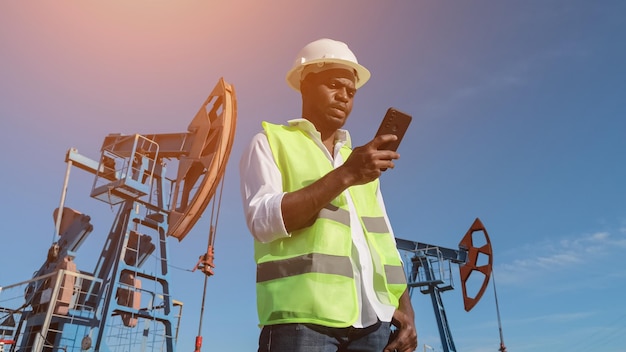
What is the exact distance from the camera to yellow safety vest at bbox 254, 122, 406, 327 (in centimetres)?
175

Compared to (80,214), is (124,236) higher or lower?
lower

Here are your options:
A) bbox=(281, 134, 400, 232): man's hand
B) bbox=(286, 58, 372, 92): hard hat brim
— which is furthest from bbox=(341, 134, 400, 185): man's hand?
bbox=(286, 58, 372, 92): hard hat brim

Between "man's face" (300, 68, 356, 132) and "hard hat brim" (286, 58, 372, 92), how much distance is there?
4cm

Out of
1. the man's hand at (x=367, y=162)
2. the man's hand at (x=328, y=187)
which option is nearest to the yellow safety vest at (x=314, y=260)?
the man's hand at (x=328, y=187)

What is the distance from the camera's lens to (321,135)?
7.71ft

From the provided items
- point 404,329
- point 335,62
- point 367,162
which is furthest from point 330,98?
point 404,329

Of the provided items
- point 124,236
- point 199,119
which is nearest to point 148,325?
point 124,236

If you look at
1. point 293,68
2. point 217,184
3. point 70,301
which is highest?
point 217,184

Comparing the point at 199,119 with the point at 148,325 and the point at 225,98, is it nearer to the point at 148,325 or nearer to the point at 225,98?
the point at 225,98

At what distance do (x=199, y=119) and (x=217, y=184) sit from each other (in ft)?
10.5

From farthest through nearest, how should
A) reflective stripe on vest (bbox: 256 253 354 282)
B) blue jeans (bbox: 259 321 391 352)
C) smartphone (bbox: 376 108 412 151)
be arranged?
smartphone (bbox: 376 108 412 151)
reflective stripe on vest (bbox: 256 253 354 282)
blue jeans (bbox: 259 321 391 352)

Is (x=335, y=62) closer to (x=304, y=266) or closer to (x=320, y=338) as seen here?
(x=304, y=266)

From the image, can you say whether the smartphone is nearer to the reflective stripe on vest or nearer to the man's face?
the man's face

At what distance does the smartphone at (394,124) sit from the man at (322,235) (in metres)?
0.06
